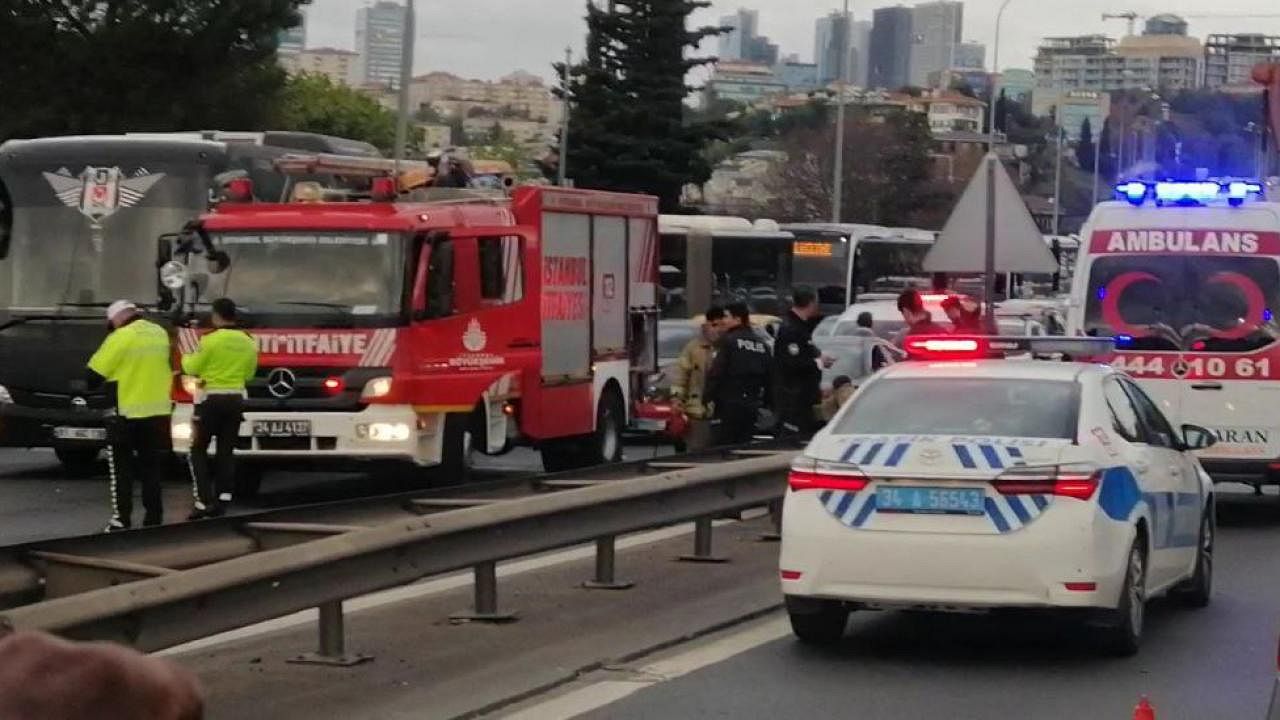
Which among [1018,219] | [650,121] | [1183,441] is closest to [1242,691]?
[1183,441]

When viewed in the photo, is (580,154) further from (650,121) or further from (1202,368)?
(1202,368)

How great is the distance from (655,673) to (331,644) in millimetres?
1441

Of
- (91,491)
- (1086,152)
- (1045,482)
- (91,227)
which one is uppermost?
(1086,152)

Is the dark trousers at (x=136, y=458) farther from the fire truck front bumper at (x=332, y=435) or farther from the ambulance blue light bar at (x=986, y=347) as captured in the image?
the ambulance blue light bar at (x=986, y=347)

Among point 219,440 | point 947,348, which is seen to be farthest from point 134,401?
point 947,348

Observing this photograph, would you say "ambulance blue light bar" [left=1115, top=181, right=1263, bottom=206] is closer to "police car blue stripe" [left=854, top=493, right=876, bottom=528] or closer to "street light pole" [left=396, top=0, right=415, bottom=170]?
"police car blue stripe" [left=854, top=493, right=876, bottom=528]

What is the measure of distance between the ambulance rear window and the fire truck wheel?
206 inches

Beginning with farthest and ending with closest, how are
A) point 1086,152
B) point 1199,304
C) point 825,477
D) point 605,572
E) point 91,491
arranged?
point 1086,152
point 91,491
point 1199,304
point 605,572
point 825,477

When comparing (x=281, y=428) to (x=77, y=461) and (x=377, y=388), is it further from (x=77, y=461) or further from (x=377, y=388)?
(x=77, y=461)

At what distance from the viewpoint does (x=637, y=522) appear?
12.1 m

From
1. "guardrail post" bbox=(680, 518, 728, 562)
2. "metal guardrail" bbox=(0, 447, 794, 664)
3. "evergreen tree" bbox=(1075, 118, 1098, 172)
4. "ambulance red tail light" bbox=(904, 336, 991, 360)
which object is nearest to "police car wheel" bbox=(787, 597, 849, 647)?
"metal guardrail" bbox=(0, 447, 794, 664)

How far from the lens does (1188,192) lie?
18.5 m

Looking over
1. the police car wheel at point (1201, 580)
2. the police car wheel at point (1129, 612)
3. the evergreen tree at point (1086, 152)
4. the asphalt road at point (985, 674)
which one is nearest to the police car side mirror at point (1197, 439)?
the police car wheel at point (1201, 580)

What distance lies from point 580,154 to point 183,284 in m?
59.3
